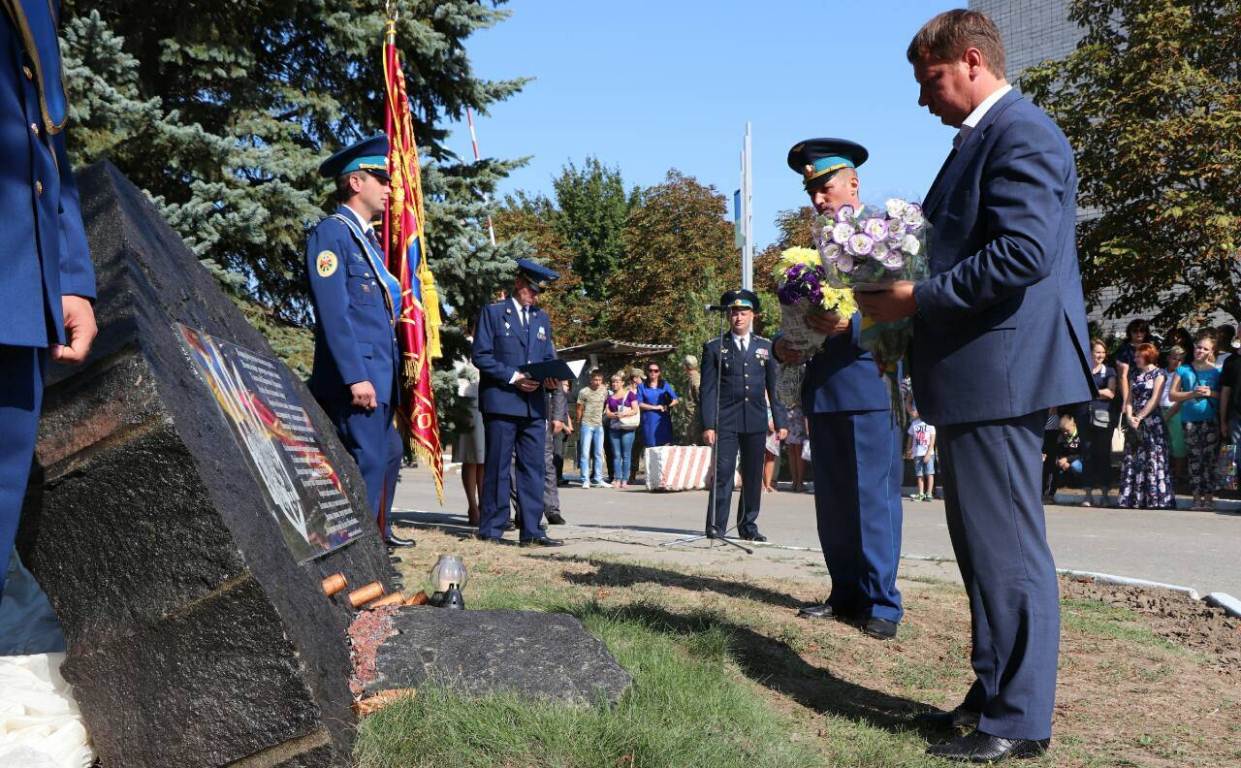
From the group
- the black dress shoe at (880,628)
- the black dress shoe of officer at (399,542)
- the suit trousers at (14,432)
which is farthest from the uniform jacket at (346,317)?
the suit trousers at (14,432)

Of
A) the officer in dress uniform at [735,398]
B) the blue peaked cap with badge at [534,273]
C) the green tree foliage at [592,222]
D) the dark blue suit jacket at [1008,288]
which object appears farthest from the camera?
the green tree foliage at [592,222]

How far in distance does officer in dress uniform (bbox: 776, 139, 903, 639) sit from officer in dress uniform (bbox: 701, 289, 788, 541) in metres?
4.24

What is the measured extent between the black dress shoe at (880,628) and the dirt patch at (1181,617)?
132cm

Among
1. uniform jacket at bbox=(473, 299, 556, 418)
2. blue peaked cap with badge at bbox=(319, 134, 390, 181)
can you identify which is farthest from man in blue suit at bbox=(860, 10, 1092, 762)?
uniform jacket at bbox=(473, 299, 556, 418)

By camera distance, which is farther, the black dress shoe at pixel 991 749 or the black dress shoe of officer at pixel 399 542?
the black dress shoe of officer at pixel 399 542

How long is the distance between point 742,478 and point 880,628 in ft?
16.1

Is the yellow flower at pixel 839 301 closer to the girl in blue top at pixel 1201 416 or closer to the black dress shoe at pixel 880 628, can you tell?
the black dress shoe at pixel 880 628

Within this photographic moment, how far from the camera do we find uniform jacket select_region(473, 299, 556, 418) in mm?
8938

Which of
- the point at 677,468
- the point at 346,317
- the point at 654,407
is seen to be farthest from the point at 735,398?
the point at 654,407

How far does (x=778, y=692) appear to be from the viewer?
13.7 feet

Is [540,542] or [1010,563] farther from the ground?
[1010,563]

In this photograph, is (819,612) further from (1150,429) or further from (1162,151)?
(1162,151)

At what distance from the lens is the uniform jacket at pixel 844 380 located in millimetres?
5535

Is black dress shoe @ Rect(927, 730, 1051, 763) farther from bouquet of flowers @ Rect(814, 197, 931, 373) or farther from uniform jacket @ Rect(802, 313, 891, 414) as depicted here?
uniform jacket @ Rect(802, 313, 891, 414)
